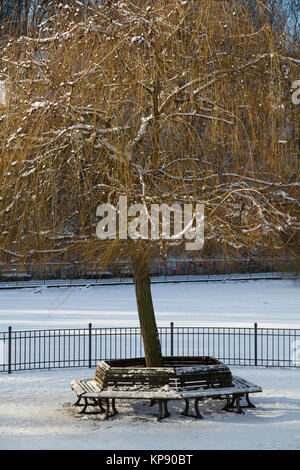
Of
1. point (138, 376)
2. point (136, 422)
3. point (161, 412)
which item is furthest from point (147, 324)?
point (136, 422)

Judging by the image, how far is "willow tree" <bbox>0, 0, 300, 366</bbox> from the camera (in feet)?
30.3

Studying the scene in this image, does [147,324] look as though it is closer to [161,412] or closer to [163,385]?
[163,385]

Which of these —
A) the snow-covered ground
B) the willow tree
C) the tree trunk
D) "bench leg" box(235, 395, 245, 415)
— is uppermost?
the willow tree

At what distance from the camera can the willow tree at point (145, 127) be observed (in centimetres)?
924

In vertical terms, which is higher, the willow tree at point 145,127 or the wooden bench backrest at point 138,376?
the willow tree at point 145,127

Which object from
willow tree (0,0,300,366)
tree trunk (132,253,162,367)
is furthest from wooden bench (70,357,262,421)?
willow tree (0,0,300,366)

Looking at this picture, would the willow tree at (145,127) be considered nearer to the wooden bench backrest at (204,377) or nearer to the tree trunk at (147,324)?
the tree trunk at (147,324)

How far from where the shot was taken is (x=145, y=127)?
9.35 m

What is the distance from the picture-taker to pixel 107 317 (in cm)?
3039

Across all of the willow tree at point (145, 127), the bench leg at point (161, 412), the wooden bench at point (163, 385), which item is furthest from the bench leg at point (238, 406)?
the willow tree at point (145, 127)

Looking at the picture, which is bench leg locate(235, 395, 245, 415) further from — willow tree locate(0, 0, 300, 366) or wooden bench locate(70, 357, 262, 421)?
willow tree locate(0, 0, 300, 366)
